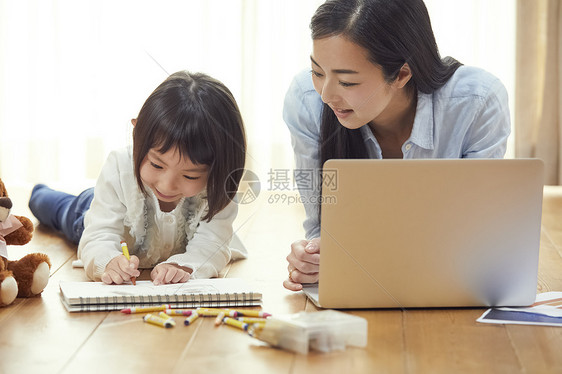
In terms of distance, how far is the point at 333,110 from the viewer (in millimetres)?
1522

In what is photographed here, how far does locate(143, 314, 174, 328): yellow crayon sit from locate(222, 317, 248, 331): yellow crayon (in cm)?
9

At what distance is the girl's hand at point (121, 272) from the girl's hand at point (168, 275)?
4 cm

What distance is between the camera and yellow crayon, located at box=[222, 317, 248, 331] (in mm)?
1230

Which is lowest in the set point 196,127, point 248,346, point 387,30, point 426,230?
point 248,346

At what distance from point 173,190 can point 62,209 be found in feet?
2.25

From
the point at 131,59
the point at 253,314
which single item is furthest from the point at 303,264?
the point at 131,59

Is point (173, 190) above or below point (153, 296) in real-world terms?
above

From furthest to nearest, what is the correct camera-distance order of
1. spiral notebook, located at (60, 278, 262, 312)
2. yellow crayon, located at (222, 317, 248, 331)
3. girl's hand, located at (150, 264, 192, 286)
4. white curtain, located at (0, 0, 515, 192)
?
white curtain, located at (0, 0, 515, 192) < girl's hand, located at (150, 264, 192, 286) < spiral notebook, located at (60, 278, 262, 312) < yellow crayon, located at (222, 317, 248, 331)

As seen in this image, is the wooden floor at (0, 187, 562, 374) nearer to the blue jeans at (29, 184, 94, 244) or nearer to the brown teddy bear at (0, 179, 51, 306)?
the brown teddy bear at (0, 179, 51, 306)

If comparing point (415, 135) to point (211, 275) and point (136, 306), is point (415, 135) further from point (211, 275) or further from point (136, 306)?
point (136, 306)

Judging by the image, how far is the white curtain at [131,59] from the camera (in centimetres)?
305

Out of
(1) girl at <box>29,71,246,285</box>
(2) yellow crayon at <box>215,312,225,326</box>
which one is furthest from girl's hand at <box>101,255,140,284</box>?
(2) yellow crayon at <box>215,312,225,326</box>

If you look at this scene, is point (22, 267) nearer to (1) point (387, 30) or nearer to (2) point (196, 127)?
(2) point (196, 127)

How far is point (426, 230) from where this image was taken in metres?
1.27
